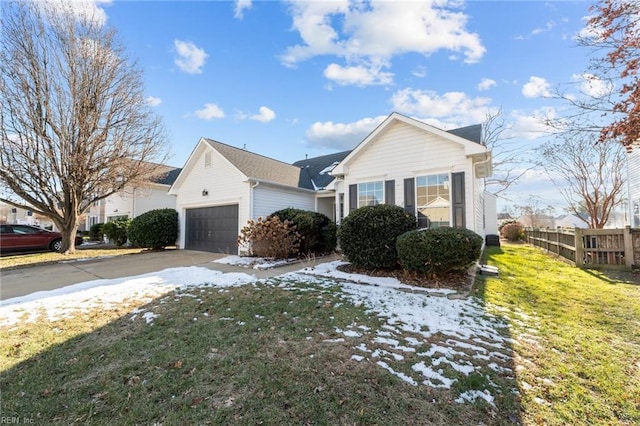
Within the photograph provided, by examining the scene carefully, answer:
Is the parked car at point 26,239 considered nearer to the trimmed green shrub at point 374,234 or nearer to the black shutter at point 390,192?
the trimmed green shrub at point 374,234

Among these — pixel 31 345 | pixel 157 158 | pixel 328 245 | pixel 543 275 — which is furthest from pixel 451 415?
pixel 157 158

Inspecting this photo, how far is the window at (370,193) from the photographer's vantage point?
10.6 m

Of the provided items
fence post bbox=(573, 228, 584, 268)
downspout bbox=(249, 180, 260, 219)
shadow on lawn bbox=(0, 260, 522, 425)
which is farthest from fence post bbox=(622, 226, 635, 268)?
downspout bbox=(249, 180, 260, 219)

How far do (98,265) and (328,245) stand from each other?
8613 millimetres

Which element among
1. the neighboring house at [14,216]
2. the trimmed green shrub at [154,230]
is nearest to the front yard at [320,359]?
the trimmed green shrub at [154,230]

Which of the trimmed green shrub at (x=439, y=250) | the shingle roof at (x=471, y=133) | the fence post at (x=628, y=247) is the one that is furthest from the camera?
the shingle roof at (x=471, y=133)

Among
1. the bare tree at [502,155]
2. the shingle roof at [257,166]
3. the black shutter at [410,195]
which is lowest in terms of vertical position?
the black shutter at [410,195]

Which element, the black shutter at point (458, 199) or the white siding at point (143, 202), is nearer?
the black shutter at point (458, 199)

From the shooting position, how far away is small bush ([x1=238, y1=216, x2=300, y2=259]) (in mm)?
10414

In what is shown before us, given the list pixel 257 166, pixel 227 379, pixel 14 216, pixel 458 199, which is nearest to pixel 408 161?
pixel 458 199

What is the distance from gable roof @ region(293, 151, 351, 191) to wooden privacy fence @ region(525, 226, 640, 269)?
10.4 metres

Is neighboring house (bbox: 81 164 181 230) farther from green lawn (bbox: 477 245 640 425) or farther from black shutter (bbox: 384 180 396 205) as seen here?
green lawn (bbox: 477 245 640 425)

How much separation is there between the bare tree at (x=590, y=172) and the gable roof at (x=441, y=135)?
9.61m

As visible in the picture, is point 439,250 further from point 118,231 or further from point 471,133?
point 118,231
